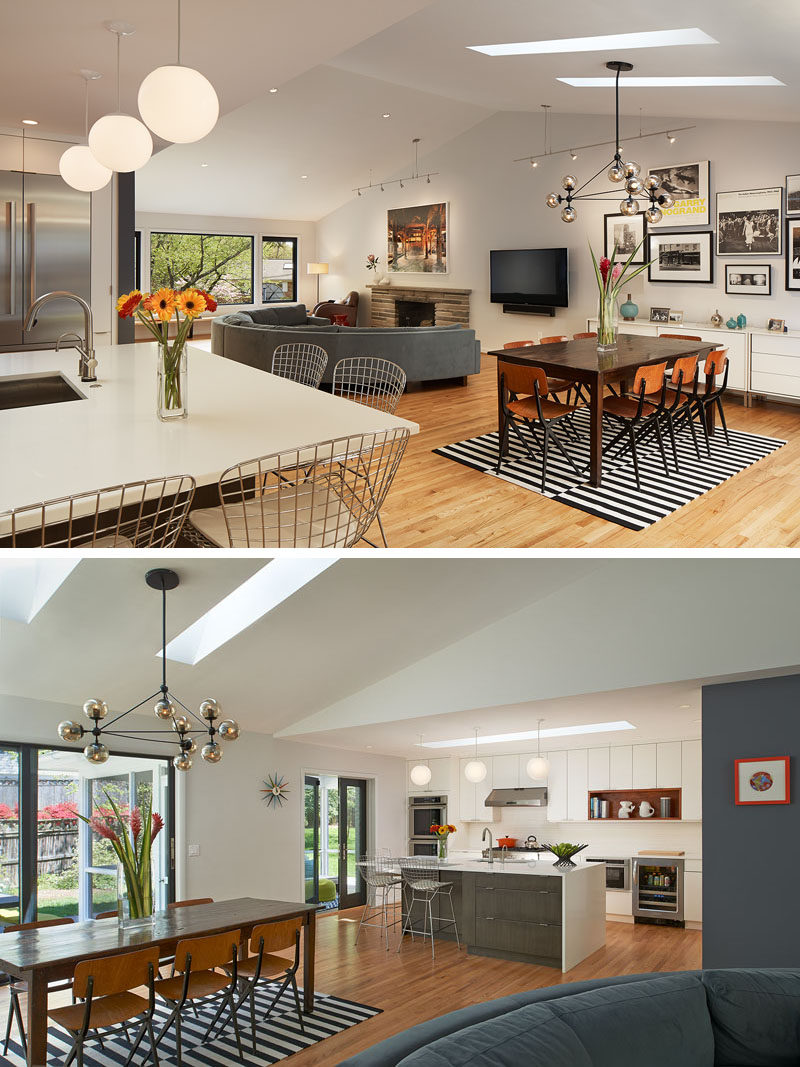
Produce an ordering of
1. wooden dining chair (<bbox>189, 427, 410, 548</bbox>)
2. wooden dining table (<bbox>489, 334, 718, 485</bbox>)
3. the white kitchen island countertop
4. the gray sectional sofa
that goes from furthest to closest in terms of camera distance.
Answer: the gray sectional sofa < wooden dining table (<bbox>489, 334, 718, 485</bbox>) < wooden dining chair (<bbox>189, 427, 410, 548</bbox>) < the white kitchen island countertop

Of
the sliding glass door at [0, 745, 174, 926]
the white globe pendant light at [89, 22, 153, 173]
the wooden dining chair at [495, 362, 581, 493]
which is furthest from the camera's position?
the sliding glass door at [0, 745, 174, 926]

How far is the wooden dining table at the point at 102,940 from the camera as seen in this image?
13.0ft

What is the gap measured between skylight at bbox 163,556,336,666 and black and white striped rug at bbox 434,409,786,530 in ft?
6.31

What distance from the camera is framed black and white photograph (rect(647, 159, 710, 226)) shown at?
10211 mm

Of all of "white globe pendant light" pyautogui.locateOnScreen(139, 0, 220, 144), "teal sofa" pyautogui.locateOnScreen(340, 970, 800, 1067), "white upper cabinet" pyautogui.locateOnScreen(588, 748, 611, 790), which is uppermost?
"white globe pendant light" pyautogui.locateOnScreen(139, 0, 220, 144)

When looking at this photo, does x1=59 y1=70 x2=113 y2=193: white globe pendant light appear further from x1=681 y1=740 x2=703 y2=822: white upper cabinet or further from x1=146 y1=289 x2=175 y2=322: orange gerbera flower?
x1=681 y1=740 x2=703 y2=822: white upper cabinet

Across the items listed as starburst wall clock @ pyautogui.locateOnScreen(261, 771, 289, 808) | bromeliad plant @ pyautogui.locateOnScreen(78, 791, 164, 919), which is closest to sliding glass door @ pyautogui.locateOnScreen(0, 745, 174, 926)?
starburst wall clock @ pyautogui.locateOnScreen(261, 771, 289, 808)

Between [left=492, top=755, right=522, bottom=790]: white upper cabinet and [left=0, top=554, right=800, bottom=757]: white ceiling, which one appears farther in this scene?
[left=492, top=755, right=522, bottom=790]: white upper cabinet

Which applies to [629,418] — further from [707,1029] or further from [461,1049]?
[461,1049]

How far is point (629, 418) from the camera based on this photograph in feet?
22.4

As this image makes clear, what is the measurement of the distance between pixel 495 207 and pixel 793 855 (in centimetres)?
1133

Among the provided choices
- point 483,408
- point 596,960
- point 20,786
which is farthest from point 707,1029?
point 483,408

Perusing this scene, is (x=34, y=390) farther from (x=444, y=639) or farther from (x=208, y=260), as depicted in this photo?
(x=208, y=260)

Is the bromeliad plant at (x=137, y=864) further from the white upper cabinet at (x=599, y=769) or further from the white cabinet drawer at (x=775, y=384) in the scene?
the white cabinet drawer at (x=775, y=384)
